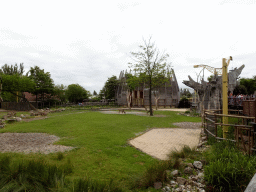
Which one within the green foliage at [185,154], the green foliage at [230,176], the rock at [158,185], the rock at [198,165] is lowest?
the rock at [158,185]

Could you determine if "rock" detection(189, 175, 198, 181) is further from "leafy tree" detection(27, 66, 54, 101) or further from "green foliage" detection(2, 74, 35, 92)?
"leafy tree" detection(27, 66, 54, 101)

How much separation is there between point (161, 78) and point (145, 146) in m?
14.9

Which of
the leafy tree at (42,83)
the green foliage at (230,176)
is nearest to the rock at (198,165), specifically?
the green foliage at (230,176)

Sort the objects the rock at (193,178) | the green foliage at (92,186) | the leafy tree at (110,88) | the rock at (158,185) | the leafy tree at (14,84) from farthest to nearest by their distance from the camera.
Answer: the leafy tree at (110,88)
the leafy tree at (14,84)
the rock at (193,178)
the rock at (158,185)
the green foliage at (92,186)

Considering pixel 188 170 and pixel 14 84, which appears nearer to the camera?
pixel 188 170

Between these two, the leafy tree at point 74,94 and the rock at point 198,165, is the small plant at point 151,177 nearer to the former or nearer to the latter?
the rock at point 198,165

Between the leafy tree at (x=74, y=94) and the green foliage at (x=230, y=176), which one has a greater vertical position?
the leafy tree at (x=74, y=94)

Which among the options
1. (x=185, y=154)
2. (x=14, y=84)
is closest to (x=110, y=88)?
(x=14, y=84)

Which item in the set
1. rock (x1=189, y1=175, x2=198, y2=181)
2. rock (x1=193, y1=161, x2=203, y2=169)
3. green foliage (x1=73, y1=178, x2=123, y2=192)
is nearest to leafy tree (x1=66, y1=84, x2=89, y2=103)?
rock (x1=193, y1=161, x2=203, y2=169)

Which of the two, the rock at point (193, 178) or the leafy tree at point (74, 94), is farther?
the leafy tree at point (74, 94)

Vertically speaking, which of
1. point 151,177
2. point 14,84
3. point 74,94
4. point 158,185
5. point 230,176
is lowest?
point 158,185

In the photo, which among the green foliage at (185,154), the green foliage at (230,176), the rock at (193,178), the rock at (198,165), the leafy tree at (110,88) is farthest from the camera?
the leafy tree at (110,88)

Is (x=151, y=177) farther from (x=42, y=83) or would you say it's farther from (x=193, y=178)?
(x=42, y=83)

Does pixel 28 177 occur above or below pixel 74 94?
below
